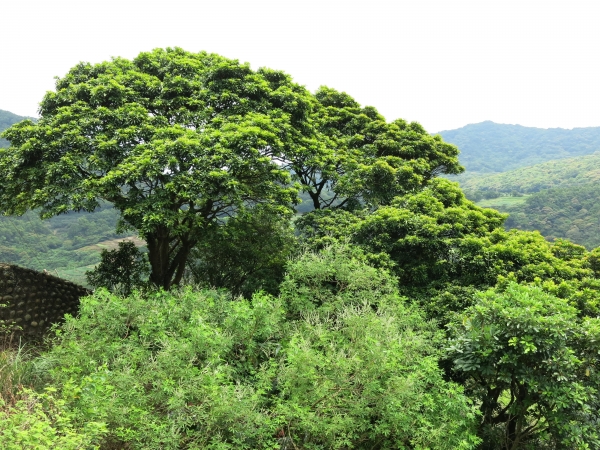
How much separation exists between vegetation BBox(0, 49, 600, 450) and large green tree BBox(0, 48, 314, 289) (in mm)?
51

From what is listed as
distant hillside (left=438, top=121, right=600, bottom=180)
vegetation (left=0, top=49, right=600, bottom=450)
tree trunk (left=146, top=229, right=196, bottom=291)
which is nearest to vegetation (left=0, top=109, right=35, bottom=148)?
vegetation (left=0, top=49, right=600, bottom=450)

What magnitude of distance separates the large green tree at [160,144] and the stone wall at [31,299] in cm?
132

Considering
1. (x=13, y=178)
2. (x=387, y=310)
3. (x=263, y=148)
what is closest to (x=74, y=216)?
(x=13, y=178)

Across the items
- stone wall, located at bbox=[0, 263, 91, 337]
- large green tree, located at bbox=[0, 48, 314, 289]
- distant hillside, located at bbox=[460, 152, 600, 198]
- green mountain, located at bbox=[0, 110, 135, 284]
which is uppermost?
distant hillside, located at bbox=[460, 152, 600, 198]

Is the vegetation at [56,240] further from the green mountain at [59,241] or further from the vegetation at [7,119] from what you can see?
the vegetation at [7,119]

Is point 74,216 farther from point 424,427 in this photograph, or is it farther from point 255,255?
point 424,427

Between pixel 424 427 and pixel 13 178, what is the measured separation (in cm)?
884

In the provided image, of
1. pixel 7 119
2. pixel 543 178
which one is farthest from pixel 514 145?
pixel 7 119

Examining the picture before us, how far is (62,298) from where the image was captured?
338 inches

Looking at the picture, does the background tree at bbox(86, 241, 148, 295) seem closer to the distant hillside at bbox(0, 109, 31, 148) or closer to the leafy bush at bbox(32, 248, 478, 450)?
the leafy bush at bbox(32, 248, 478, 450)

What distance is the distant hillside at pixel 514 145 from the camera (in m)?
124

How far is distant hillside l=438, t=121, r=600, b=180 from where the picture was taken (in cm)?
12444

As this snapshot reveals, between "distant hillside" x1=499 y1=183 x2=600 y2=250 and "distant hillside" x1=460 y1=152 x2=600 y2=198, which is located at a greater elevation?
"distant hillside" x1=460 y1=152 x2=600 y2=198

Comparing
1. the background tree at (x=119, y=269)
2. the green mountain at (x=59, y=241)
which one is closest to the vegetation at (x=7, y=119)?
the green mountain at (x=59, y=241)
